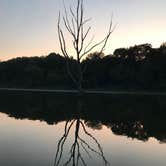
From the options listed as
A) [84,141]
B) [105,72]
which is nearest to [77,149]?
[84,141]

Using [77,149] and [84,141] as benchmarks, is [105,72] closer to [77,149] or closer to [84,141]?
[84,141]

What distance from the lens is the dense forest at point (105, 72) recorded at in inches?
2859

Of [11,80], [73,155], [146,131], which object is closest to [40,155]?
[73,155]

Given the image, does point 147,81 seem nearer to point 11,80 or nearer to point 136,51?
point 136,51

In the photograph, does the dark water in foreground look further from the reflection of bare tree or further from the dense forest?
the dense forest

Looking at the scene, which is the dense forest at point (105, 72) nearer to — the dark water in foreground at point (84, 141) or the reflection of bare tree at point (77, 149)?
the dark water in foreground at point (84, 141)

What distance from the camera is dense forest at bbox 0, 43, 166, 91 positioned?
72625mm

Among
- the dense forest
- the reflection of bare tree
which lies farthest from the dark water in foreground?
the dense forest

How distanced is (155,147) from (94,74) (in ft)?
208

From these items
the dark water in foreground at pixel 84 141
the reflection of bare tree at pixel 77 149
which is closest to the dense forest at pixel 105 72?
the dark water in foreground at pixel 84 141

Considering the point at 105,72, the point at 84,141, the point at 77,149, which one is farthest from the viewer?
the point at 105,72

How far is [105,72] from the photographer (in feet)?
260

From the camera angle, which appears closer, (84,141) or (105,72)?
(84,141)

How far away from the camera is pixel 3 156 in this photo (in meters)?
→ 12.0
